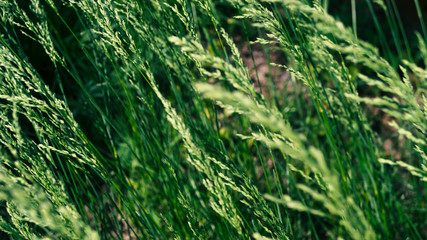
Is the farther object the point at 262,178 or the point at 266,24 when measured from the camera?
the point at 262,178

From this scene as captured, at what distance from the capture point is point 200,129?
1.20 meters

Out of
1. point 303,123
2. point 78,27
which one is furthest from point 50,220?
point 78,27

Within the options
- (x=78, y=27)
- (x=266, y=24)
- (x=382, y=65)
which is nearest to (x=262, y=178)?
(x=266, y=24)

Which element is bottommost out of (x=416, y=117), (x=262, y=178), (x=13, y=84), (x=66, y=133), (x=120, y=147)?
(x=262, y=178)

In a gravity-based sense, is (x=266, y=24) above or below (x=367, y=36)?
above

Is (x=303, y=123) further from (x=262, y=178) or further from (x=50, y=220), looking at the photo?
(x=50, y=220)

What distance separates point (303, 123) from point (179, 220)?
951 millimetres

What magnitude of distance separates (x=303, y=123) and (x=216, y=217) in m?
0.87

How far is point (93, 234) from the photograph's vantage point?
0.55 m

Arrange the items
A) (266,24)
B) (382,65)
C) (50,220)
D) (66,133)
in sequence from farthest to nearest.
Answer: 1. (66,133)
2. (266,24)
3. (382,65)
4. (50,220)

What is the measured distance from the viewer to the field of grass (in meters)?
0.64

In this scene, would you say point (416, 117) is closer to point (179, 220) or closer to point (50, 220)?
point (50, 220)

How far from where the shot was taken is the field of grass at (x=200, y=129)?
64 cm

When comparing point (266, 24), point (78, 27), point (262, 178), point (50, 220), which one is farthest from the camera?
point (78, 27)
